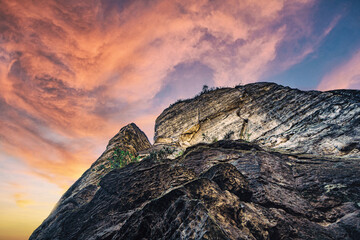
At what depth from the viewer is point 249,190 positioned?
951 cm

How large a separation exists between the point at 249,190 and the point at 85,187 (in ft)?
61.5

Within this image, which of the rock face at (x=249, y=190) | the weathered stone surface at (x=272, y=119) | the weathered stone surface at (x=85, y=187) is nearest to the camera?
the rock face at (x=249, y=190)

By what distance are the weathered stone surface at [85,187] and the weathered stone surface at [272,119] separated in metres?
6.09

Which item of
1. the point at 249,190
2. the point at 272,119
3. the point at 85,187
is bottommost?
the point at 249,190

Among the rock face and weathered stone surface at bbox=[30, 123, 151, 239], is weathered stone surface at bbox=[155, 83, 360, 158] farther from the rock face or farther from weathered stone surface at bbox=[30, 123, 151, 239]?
weathered stone surface at bbox=[30, 123, 151, 239]

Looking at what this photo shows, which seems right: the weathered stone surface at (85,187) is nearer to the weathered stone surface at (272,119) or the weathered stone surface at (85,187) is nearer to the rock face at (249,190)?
the rock face at (249,190)

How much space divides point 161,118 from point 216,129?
Answer: 15.6 m

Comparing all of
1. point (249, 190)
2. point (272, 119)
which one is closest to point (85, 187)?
point (249, 190)

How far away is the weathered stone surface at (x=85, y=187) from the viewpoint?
1473 cm

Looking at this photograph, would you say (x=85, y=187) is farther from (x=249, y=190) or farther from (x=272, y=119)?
(x=272, y=119)

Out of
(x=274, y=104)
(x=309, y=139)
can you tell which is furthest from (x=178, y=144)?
(x=309, y=139)

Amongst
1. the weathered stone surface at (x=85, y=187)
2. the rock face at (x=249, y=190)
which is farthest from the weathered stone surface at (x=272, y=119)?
the weathered stone surface at (x=85, y=187)

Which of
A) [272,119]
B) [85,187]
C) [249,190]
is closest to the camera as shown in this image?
[249,190]

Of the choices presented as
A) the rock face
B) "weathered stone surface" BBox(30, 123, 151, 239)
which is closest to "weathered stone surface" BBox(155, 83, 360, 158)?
the rock face
